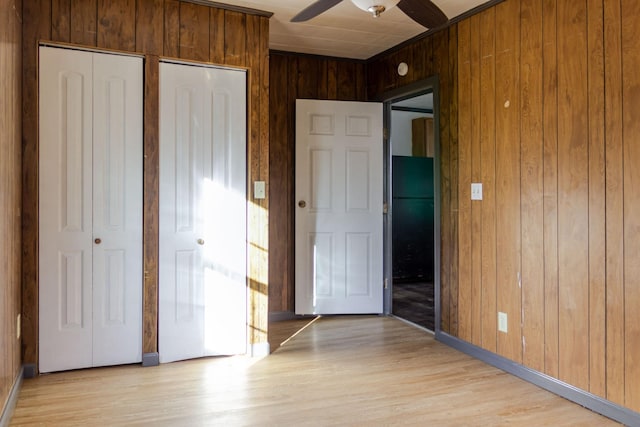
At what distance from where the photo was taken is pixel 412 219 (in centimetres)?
618

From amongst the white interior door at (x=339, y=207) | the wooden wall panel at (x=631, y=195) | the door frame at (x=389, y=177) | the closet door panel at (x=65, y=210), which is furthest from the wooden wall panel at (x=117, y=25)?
the wooden wall panel at (x=631, y=195)

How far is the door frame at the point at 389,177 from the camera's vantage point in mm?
3738

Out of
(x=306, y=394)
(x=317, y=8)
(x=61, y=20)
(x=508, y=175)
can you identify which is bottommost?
(x=306, y=394)

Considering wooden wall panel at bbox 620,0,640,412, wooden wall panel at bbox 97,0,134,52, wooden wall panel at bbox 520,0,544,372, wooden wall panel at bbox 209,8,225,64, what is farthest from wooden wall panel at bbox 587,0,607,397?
wooden wall panel at bbox 97,0,134,52

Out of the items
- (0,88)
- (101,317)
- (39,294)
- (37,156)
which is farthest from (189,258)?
(0,88)

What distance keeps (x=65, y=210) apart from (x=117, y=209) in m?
0.30

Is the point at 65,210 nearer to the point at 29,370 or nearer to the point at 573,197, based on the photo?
the point at 29,370

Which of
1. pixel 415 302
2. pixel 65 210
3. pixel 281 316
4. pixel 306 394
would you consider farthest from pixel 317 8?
pixel 415 302

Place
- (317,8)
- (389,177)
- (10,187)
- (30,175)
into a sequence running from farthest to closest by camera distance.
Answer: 1. (389,177)
2. (30,175)
3. (10,187)
4. (317,8)

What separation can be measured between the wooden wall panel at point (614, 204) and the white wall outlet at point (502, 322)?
2.30 ft

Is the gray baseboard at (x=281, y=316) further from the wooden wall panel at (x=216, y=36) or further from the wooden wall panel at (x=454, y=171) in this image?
the wooden wall panel at (x=216, y=36)

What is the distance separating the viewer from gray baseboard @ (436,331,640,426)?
2.36 meters

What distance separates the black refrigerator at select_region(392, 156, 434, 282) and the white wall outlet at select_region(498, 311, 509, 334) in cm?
296

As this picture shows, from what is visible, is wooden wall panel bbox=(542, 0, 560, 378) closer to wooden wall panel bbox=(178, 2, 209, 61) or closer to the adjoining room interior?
wooden wall panel bbox=(178, 2, 209, 61)
